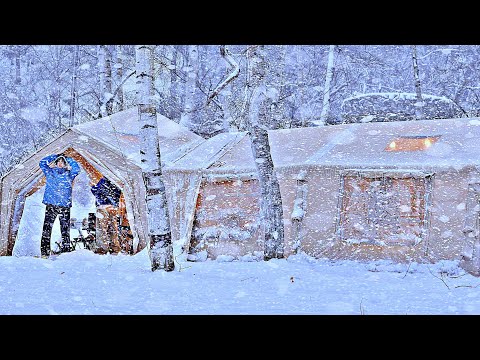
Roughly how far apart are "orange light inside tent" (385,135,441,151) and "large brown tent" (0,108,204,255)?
144 centimetres

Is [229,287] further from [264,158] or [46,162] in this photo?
[46,162]

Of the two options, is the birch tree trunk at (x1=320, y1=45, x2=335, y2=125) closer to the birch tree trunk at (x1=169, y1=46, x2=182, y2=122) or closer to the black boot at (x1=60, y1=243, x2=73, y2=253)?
the birch tree trunk at (x1=169, y1=46, x2=182, y2=122)

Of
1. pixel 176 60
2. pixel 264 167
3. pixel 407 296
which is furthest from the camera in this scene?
pixel 264 167

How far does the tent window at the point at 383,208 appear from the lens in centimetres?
362

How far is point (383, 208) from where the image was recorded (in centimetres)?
372

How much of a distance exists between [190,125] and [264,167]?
64 centimetres

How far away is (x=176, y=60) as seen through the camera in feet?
11.3

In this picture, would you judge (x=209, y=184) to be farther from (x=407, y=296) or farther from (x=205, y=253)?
(x=407, y=296)

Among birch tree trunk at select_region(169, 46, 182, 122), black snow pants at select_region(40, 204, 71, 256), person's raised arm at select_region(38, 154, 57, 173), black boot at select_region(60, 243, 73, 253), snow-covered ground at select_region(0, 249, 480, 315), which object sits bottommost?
snow-covered ground at select_region(0, 249, 480, 315)

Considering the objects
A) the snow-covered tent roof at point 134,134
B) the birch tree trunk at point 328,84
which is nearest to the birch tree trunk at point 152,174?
the snow-covered tent roof at point 134,134

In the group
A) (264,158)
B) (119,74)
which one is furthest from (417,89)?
(119,74)

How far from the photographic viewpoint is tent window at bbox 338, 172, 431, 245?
3619 mm

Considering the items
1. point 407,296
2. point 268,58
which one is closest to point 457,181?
point 407,296

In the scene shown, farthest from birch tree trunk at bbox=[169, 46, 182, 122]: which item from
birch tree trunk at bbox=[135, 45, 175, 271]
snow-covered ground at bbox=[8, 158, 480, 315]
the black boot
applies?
the black boot
